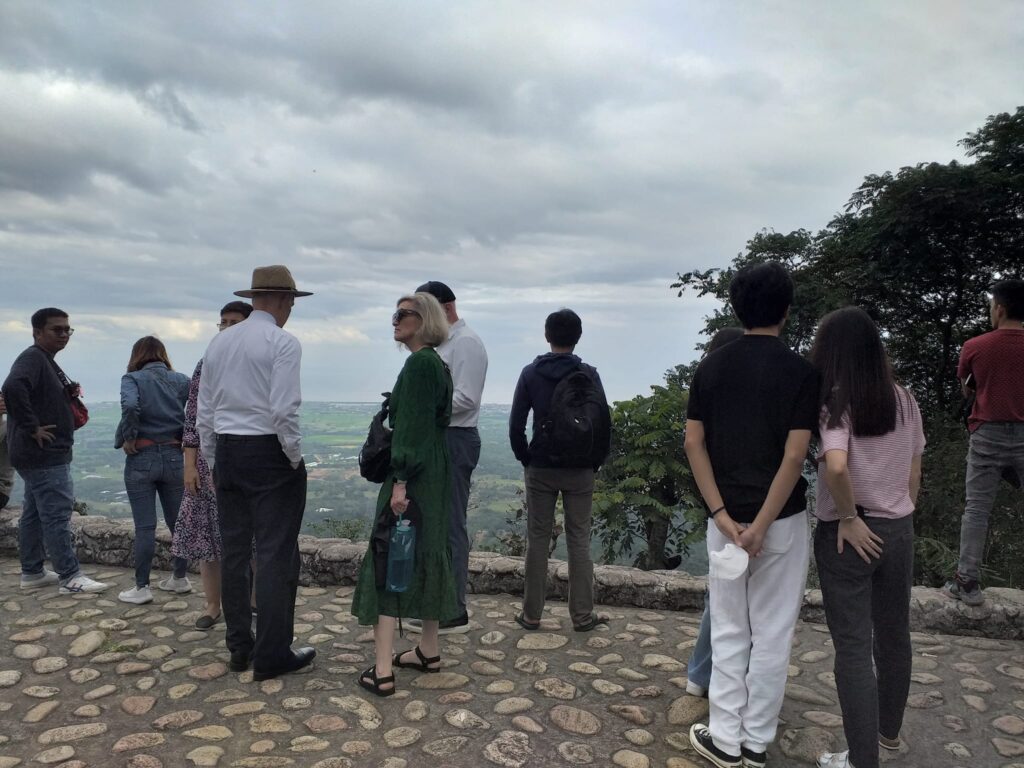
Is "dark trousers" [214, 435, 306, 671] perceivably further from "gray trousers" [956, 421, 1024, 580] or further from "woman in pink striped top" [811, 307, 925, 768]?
"gray trousers" [956, 421, 1024, 580]

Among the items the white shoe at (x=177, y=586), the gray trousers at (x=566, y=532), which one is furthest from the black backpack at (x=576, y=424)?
the white shoe at (x=177, y=586)

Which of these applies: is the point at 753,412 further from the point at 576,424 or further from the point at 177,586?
the point at 177,586

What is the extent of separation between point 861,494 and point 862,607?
48cm

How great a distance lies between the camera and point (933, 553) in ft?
26.7

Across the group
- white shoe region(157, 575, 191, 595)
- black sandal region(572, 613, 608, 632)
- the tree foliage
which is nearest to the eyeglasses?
black sandal region(572, 613, 608, 632)

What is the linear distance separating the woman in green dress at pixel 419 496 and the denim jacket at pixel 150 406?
2486mm

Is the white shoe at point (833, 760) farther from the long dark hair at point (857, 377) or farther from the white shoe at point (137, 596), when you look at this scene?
the white shoe at point (137, 596)

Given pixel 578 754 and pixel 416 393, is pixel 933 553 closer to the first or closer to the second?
pixel 578 754

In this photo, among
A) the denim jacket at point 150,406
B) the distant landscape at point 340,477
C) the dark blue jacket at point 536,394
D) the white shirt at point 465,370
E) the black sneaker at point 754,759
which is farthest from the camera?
the distant landscape at point 340,477

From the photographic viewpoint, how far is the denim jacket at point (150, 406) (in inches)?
204

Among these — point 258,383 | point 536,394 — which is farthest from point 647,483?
point 258,383

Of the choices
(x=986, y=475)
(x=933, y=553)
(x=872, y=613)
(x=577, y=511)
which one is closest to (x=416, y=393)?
(x=577, y=511)

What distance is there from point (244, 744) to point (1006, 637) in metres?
5.03

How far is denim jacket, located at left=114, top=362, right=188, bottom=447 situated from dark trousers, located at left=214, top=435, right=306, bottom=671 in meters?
1.59
